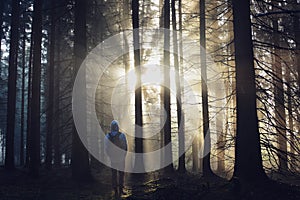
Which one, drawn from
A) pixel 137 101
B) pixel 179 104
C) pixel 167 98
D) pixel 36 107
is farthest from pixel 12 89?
pixel 179 104

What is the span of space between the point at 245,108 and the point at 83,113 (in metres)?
6.36

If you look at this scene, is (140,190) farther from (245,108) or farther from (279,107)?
(279,107)

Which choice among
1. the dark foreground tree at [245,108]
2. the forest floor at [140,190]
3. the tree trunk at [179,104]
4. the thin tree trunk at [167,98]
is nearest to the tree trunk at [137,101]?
the forest floor at [140,190]

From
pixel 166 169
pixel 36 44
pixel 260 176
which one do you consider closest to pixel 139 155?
pixel 166 169

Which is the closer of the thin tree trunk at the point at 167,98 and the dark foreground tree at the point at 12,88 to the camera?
the dark foreground tree at the point at 12,88

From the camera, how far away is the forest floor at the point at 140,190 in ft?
23.2

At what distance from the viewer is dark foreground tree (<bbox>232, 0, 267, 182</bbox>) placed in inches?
295

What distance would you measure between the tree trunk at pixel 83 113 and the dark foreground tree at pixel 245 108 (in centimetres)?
594

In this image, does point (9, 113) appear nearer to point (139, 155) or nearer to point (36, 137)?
point (36, 137)

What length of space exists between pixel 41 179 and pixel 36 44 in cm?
551

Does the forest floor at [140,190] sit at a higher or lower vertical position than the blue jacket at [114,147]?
lower

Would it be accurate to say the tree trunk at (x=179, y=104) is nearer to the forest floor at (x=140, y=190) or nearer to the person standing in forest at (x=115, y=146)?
the forest floor at (x=140, y=190)

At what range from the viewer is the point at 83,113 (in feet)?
39.7

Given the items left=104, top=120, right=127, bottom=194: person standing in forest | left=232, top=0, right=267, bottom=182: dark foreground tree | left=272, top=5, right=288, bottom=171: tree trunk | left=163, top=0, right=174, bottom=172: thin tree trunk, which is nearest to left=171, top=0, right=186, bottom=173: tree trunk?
left=163, top=0, right=174, bottom=172: thin tree trunk
